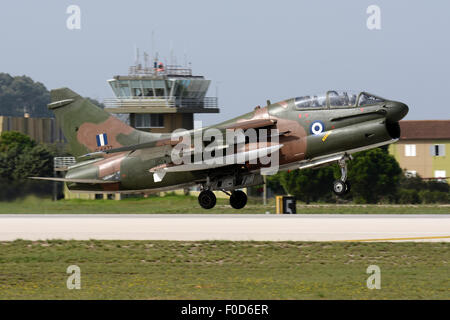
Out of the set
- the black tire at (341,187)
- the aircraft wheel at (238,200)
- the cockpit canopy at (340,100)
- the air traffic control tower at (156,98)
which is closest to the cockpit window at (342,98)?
the cockpit canopy at (340,100)

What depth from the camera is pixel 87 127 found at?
35.0 meters

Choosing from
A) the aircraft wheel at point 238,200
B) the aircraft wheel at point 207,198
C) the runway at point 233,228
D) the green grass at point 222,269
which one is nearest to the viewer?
the green grass at point 222,269

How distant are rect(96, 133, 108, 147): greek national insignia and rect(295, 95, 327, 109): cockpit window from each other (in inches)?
379

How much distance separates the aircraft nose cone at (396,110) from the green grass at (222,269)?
7708 millimetres

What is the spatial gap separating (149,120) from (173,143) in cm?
4473

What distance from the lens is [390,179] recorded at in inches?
2640

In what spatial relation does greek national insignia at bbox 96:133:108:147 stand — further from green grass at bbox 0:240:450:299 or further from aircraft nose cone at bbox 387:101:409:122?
aircraft nose cone at bbox 387:101:409:122

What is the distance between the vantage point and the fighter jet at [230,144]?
97.5ft

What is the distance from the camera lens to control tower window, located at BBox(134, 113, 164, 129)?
251 ft

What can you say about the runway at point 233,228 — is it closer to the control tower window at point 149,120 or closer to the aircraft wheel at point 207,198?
the aircraft wheel at point 207,198

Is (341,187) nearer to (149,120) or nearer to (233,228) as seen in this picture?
(233,228)

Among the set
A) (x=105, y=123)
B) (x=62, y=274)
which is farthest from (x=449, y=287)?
(x=105, y=123)

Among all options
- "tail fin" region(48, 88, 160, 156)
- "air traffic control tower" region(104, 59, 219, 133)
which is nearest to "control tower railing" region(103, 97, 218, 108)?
"air traffic control tower" region(104, 59, 219, 133)

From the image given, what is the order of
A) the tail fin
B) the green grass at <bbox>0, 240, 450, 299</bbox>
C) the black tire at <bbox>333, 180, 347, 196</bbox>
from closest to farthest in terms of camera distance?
the green grass at <bbox>0, 240, 450, 299</bbox> → the black tire at <bbox>333, 180, 347, 196</bbox> → the tail fin
